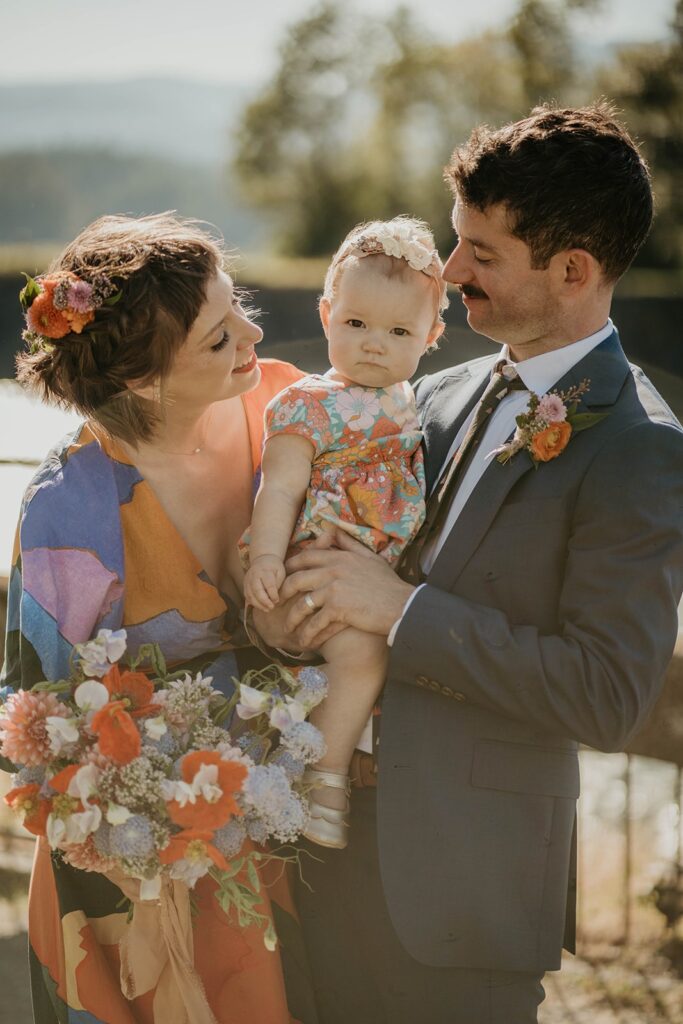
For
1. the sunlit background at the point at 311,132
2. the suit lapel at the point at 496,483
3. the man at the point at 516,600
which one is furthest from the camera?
the sunlit background at the point at 311,132

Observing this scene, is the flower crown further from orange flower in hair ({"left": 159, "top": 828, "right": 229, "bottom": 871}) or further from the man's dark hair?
orange flower in hair ({"left": 159, "top": 828, "right": 229, "bottom": 871})

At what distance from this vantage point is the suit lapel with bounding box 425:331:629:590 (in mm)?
2025

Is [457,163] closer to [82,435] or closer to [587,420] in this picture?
[587,420]

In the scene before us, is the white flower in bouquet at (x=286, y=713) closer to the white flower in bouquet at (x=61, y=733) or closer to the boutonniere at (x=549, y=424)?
the white flower in bouquet at (x=61, y=733)

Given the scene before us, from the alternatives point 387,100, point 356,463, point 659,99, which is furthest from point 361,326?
point 387,100

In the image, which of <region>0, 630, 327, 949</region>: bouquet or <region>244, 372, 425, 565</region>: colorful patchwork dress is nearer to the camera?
<region>0, 630, 327, 949</region>: bouquet

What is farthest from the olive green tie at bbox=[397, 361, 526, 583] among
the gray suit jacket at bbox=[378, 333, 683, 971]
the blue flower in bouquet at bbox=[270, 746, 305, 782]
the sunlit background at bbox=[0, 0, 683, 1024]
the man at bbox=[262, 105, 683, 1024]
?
the sunlit background at bbox=[0, 0, 683, 1024]

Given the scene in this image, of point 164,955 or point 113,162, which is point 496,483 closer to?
point 164,955

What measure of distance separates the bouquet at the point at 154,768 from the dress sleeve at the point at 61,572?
0.08 m

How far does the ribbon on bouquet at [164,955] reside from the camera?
6.82 feet

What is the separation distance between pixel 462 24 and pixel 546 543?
487 inches

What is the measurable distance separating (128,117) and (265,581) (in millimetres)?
16587

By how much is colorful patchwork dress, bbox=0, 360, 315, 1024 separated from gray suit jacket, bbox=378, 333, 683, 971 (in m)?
0.38

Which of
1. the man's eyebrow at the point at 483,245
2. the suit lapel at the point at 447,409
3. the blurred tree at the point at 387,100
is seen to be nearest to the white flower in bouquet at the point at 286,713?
the suit lapel at the point at 447,409
